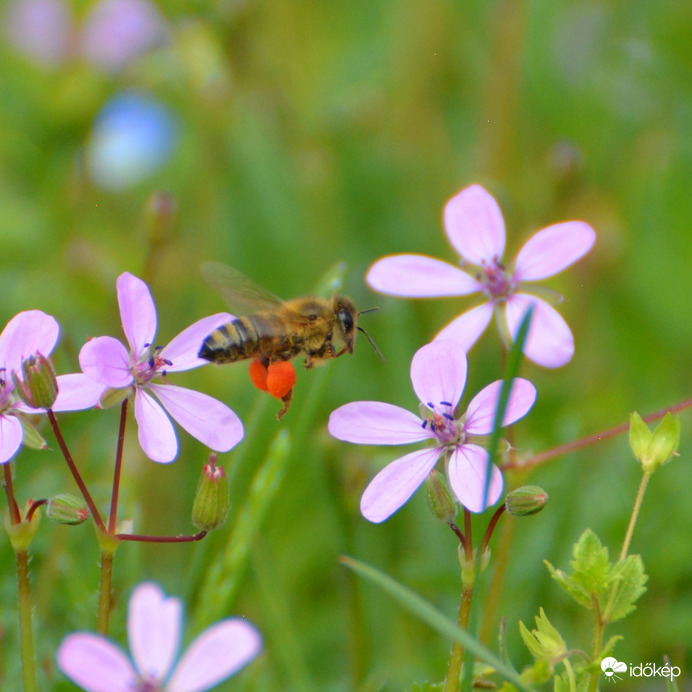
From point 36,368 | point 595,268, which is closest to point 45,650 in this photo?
point 36,368

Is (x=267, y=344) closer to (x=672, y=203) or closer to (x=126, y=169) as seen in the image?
(x=672, y=203)

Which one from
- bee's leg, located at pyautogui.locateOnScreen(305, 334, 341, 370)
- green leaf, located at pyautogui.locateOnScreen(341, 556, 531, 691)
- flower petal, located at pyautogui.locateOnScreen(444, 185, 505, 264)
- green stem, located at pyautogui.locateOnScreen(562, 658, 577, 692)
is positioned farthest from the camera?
bee's leg, located at pyautogui.locateOnScreen(305, 334, 341, 370)

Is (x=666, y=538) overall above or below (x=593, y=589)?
above

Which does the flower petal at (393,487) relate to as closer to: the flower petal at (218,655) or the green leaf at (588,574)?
the green leaf at (588,574)

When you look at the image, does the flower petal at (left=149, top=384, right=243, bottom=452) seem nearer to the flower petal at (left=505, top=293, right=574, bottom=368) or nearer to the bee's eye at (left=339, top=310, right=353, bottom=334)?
the flower petal at (left=505, top=293, right=574, bottom=368)

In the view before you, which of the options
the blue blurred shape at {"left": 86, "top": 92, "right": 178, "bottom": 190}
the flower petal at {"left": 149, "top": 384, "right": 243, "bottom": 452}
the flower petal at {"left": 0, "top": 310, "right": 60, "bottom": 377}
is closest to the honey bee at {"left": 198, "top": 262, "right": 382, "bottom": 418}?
the flower petal at {"left": 149, "top": 384, "right": 243, "bottom": 452}

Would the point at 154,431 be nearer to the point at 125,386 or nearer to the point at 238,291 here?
the point at 125,386
